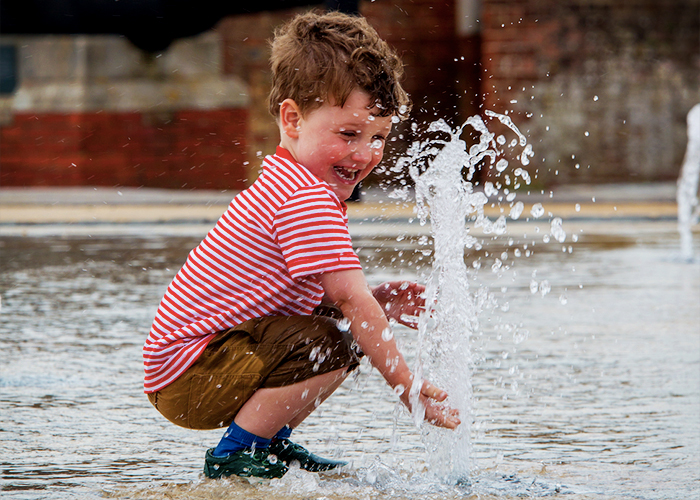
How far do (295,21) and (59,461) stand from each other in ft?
4.81

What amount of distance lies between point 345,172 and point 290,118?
198 mm

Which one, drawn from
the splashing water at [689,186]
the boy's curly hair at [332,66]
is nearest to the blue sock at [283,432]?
the boy's curly hair at [332,66]

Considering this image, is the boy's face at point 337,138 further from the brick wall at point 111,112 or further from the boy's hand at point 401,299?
the brick wall at point 111,112

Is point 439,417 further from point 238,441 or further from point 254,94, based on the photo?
point 254,94

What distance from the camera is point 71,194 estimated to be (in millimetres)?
17203

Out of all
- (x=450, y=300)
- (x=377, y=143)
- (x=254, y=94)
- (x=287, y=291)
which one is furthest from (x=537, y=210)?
(x=254, y=94)

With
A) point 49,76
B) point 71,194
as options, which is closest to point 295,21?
point 71,194

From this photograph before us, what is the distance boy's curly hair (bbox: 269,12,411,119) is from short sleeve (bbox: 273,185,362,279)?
0.91 feet

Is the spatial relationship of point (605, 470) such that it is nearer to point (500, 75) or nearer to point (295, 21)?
point (295, 21)

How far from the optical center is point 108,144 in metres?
18.0

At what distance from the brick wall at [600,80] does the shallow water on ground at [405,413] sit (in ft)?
34.7

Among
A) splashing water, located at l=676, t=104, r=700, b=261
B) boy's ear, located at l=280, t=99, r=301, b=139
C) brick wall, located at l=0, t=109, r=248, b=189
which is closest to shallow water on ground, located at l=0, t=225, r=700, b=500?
boy's ear, located at l=280, t=99, r=301, b=139

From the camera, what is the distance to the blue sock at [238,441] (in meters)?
2.72

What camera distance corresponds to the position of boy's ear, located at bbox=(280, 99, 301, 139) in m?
2.78
